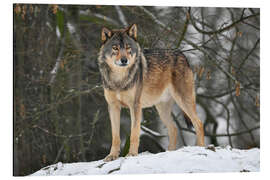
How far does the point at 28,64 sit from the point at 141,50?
1.64m

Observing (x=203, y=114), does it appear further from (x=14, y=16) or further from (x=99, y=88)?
(x=14, y=16)

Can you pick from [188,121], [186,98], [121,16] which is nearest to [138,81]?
[186,98]

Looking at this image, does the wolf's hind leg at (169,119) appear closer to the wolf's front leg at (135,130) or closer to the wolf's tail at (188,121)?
the wolf's tail at (188,121)

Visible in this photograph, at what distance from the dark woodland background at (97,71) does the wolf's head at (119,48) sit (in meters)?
0.72

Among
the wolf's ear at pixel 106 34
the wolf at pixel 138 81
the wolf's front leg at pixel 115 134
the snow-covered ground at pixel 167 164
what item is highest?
the wolf's ear at pixel 106 34

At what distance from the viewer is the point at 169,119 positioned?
5750 millimetres

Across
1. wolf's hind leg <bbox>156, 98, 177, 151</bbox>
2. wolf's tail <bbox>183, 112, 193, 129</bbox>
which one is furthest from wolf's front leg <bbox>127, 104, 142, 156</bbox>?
wolf's tail <bbox>183, 112, 193, 129</bbox>

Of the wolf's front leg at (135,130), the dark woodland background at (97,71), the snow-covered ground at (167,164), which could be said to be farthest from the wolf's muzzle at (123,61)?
the snow-covered ground at (167,164)

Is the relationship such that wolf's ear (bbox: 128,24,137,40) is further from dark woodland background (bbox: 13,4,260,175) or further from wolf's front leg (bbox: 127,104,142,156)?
wolf's front leg (bbox: 127,104,142,156)

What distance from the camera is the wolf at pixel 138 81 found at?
4.95 m

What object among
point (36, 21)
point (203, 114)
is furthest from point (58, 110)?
point (203, 114)

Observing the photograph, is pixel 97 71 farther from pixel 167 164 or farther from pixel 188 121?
pixel 167 164

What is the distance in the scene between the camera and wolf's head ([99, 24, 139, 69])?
16.0 ft

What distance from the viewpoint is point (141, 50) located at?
538 centimetres
